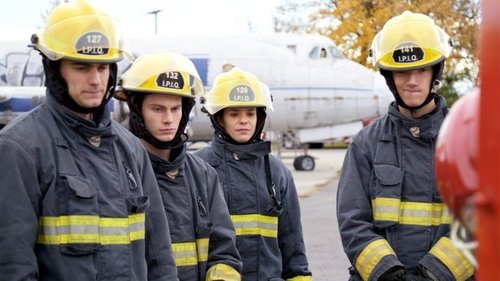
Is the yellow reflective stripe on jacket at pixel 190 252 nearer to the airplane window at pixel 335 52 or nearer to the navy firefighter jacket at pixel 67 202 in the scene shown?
the navy firefighter jacket at pixel 67 202

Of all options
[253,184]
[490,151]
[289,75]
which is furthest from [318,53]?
[490,151]

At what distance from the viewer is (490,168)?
3.67 ft

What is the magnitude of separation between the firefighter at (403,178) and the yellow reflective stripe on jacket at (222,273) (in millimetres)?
532

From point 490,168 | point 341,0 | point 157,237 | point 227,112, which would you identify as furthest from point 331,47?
point 490,168

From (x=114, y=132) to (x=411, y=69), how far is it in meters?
1.48

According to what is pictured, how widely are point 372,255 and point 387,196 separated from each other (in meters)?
0.29

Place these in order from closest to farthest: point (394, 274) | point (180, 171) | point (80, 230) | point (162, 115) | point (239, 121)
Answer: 1. point (80, 230)
2. point (394, 274)
3. point (180, 171)
4. point (162, 115)
5. point (239, 121)

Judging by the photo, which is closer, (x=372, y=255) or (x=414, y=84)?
(x=372, y=255)

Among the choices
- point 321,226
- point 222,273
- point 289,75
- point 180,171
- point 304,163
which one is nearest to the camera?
point 222,273

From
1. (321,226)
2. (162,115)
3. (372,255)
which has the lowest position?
(321,226)

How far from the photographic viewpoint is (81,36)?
3213 mm

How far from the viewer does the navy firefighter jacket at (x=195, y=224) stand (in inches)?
156

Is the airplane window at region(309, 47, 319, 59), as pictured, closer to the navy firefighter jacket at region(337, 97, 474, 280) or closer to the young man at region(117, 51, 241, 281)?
the young man at region(117, 51, 241, 281)

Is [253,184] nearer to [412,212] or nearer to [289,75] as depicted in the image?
[412,212]
